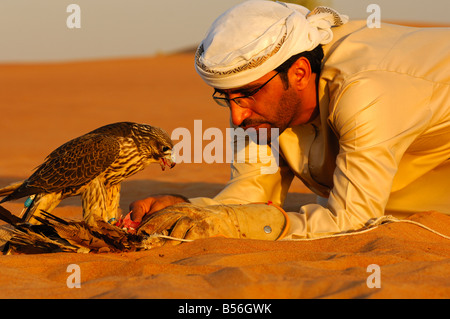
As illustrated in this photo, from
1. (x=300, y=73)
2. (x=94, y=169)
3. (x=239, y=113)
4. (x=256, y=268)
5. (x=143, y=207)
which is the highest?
(x=300, y=73)

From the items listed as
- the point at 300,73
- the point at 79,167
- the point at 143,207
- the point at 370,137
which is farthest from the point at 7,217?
the point at 370,137

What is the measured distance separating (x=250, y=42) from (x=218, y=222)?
1.06 m

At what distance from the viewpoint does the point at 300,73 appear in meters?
Result: 4.22

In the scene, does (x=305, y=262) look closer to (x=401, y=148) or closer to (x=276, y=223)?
(x=276, y=223)

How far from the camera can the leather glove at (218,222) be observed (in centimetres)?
380

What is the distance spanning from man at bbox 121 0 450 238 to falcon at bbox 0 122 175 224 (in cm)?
35

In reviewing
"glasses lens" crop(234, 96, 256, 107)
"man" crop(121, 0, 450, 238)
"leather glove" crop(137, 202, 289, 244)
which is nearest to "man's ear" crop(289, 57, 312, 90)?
"man" crop(121, 0, 450, 238)

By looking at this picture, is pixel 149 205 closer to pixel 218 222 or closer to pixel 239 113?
pixel 218 222

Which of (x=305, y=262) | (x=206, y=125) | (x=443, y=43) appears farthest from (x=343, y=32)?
(x=206, y=125)

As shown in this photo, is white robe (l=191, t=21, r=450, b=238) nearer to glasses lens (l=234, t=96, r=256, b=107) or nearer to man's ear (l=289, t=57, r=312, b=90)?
man's ear (l=289, t=57, r=312, b=90)

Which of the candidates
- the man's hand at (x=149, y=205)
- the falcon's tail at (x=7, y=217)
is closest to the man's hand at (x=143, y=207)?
the man's hand at (x=149, y=205)

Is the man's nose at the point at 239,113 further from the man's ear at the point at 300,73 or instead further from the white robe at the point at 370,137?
the white robe at the point at 370,137

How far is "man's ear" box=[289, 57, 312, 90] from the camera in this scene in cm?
416
